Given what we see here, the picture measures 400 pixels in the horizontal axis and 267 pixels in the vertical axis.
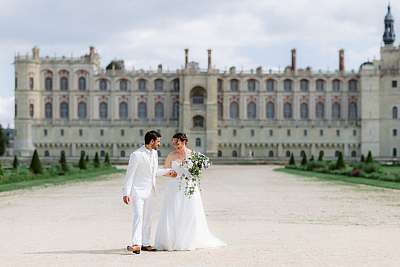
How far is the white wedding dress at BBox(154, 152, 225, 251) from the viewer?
1038 cm

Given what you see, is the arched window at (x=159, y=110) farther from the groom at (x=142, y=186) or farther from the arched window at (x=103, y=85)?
the groom at (x=142, y=186)

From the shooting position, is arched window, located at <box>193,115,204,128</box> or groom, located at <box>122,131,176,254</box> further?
arched window, located at <box>193,115,204,128</box>

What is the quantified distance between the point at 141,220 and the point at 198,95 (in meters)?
76.1

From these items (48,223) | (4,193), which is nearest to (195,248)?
(48,223)

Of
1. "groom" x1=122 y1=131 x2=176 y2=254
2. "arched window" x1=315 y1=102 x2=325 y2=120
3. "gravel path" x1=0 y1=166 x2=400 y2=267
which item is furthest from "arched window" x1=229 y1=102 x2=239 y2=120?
"groom" x1=122 y1=131 x2=176 y2=254

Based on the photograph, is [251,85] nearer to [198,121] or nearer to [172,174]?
[198,121]

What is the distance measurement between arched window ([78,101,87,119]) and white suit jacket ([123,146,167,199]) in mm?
77941

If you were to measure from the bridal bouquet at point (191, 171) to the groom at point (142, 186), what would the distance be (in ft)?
0.99

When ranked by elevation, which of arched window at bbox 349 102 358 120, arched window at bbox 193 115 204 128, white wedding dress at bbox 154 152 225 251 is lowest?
white wedding dress at bbox 154 152 225 251

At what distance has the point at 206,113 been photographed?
8494 centimetres

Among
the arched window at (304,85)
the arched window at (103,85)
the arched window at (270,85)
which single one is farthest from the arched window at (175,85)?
the arched window at (304,85)

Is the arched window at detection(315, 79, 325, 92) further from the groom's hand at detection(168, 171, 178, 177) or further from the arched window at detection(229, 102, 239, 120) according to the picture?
the groom's hand at detection(168, 171, 178, 177)

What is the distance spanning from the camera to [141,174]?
10.3 m

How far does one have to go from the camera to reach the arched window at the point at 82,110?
87250mm
